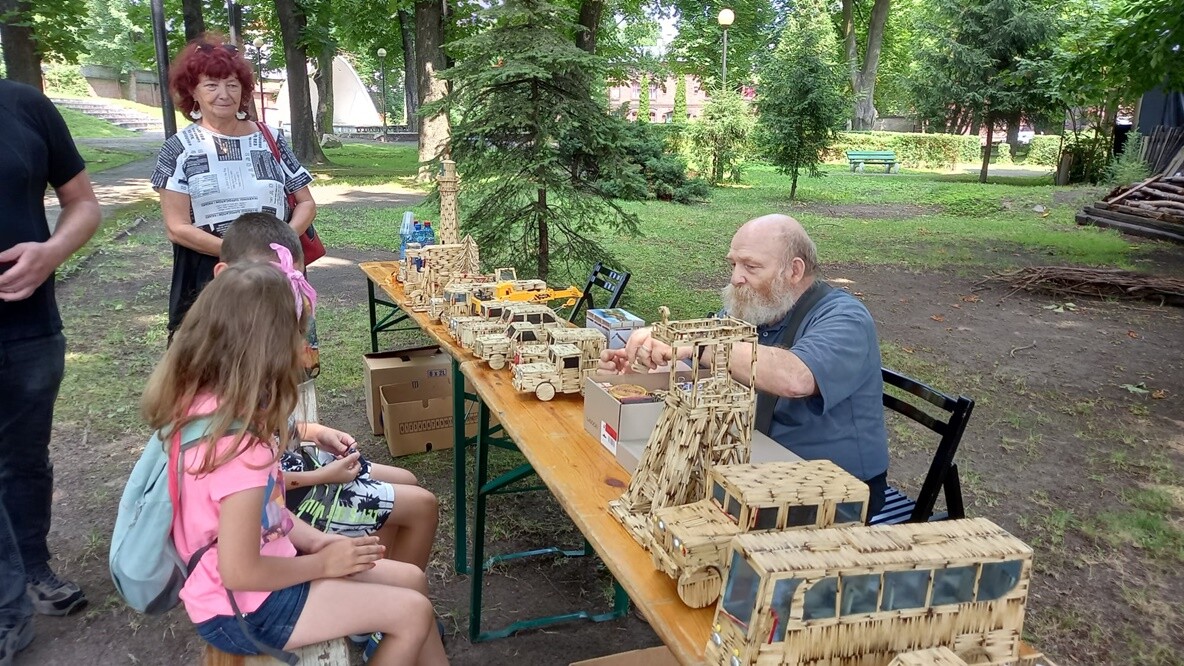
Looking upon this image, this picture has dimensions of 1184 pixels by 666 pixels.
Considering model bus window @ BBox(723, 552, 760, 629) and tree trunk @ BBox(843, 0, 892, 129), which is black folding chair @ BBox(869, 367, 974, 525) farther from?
tree trunk @ BBox(843, 0, 892, 129)

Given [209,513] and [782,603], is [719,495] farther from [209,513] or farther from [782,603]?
[209,513]

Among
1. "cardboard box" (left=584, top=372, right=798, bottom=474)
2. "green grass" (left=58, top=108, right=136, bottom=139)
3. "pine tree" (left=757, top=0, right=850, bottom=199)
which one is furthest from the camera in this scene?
"green grass" (left=58, top=108, right=136, bottom=139)

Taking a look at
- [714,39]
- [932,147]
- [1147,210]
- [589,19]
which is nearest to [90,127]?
[589,19]

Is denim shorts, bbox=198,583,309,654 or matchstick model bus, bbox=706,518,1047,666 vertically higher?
matchstick model bus, bbox=706,518,1047,666

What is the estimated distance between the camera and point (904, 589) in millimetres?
1165

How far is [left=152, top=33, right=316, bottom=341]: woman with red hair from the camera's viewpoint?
318cm

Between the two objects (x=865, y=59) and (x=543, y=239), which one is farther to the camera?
(x=865, y=59)

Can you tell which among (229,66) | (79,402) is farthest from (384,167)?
(229,66)

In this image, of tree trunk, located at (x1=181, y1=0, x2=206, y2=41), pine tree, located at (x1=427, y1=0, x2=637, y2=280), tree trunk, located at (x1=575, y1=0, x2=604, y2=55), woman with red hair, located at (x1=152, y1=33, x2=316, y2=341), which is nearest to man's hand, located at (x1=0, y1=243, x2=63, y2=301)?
woman with red hair, located at (x1=152, y1=33, x2=316, y2=341)

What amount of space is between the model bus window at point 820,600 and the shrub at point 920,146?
2812 centimetres

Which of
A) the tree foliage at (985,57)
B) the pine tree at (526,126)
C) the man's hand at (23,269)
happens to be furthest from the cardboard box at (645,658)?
the tree foliage at (985,57)

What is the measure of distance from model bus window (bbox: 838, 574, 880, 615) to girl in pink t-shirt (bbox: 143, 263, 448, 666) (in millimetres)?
1218

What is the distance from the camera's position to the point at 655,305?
7.91m

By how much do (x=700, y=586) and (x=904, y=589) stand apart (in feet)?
1.22
